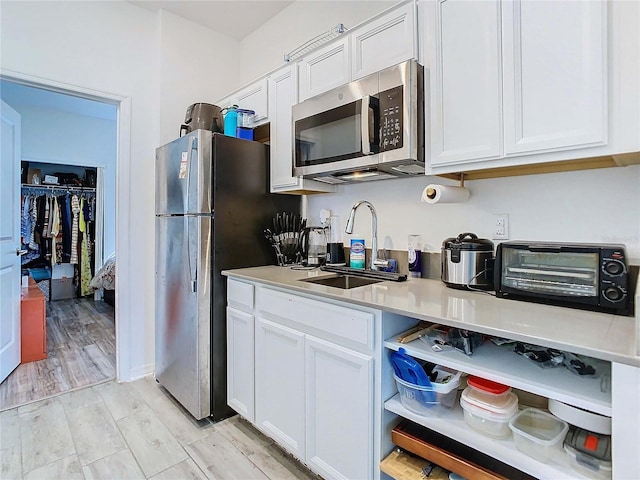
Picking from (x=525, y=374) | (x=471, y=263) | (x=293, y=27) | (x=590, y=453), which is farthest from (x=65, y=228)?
(x=590, y=453)

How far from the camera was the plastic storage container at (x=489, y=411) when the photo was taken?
1.09 meters

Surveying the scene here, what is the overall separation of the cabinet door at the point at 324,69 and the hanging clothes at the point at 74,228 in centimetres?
480

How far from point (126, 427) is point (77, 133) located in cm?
473

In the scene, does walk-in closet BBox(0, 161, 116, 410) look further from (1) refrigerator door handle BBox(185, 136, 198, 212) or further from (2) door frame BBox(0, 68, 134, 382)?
(1) refrigerator door handle BBox(185, 136, 198, 212)

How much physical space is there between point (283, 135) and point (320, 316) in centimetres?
126

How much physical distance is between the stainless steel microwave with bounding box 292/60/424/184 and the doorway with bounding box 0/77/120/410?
5.60 ft

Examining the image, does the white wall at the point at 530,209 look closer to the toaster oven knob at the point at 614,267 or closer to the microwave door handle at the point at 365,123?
the toaster oven knob at the point at 614,267

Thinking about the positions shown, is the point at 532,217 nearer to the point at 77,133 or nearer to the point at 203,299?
the point at 203,299

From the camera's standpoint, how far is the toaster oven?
A: 3.65 ft

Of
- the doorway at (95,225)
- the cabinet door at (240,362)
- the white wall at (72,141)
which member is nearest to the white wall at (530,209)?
the cabinet door at (240,362)

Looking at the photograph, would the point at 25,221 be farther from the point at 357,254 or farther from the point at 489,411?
the point at 489,411

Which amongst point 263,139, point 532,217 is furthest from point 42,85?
point 532,217

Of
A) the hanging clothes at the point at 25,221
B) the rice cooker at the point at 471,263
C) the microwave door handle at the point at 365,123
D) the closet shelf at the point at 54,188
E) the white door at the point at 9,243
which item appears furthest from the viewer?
the closet shelf at the point at 54,188

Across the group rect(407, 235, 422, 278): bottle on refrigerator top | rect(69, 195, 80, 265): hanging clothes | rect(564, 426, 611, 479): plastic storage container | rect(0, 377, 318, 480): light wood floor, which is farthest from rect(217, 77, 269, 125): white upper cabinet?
rect(69, 195, 80, 265): hanging clothes
